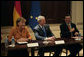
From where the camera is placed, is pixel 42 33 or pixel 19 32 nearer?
pixel 19 32

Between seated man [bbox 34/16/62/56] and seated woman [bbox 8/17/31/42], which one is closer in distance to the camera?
seated woman [bbox 8/17/31/42]

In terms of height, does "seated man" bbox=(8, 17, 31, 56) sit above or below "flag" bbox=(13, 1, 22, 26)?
below

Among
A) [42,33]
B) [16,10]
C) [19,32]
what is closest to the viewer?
[19,32]

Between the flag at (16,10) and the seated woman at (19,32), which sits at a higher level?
the flag at (16,10)

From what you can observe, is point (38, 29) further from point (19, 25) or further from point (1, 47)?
point (1, 47)

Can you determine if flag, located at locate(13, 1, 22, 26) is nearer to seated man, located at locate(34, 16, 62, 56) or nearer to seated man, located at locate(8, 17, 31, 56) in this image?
seated man, located at locate(34, 16, 62, 56)

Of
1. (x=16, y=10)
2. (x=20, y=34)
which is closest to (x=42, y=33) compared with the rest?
(x=20, y=34)

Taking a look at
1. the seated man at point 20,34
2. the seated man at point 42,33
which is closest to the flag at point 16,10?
the seated man at point 42,33

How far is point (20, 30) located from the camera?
151 inches

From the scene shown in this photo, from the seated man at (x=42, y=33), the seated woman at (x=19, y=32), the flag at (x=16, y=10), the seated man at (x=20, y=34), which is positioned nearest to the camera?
the seated man at (x=20, y=34)

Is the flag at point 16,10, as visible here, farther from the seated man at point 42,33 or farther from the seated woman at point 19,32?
the seated woman at point 19,32

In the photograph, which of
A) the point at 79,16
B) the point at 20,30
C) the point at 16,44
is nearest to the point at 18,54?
the point at 16,44

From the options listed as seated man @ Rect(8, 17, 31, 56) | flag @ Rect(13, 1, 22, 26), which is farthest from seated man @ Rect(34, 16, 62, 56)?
flag @ Rect(13, 1, 22, 26)

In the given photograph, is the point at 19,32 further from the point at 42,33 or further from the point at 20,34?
the point at 42,33
